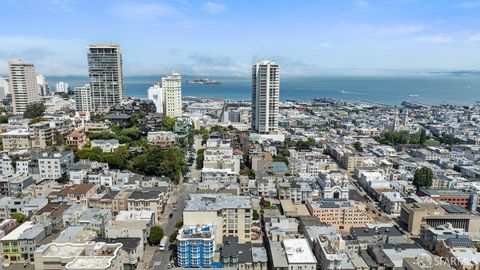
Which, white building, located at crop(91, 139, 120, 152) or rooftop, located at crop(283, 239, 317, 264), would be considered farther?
white building, located at crop(91, 139, 120, 152)

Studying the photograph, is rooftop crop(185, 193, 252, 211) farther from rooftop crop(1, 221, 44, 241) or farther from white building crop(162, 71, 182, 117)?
white building crop(162, 71, 182, 117)

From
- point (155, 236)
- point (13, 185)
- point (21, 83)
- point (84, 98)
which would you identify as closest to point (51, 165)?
point (13, 185)

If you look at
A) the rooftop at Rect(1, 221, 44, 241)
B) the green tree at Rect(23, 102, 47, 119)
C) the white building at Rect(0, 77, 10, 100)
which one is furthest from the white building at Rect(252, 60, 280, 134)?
the white building at Rect(0, 77, 10, 100)

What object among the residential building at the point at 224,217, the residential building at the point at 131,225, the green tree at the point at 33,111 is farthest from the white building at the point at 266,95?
the green tree at the point at 33,111

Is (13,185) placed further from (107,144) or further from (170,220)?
(170,220)

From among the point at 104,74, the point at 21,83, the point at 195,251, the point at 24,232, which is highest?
the point at 104,74

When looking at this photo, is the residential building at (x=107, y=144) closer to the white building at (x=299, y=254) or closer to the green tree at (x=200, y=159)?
the green tree at (x=200, y=159)

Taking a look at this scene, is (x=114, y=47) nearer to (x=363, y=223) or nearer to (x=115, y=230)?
(x=115, y=230)

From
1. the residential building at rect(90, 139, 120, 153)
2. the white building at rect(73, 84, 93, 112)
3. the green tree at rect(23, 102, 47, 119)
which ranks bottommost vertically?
the residential building at rect(90, 139, 120, 153)
